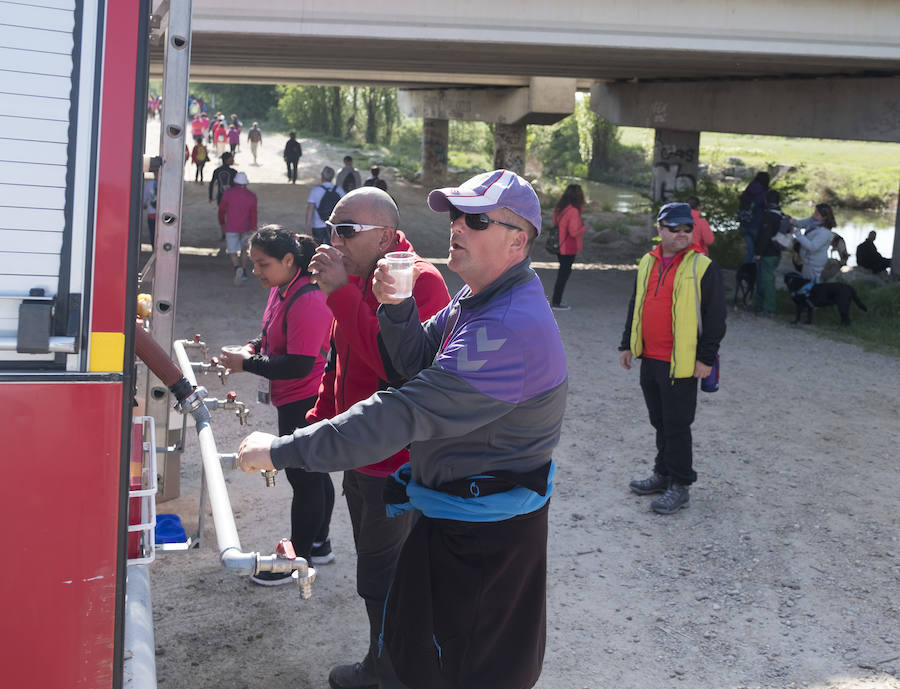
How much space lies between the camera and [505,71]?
22.2 m

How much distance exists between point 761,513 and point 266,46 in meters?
12.8

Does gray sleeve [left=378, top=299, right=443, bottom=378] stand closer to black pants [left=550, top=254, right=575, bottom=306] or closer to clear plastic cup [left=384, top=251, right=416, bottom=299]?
clear plastic cup [left=384, top=251, right=416, bottom=299]

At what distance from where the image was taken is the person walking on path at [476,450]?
285 centimetres

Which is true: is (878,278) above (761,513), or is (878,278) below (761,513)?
above

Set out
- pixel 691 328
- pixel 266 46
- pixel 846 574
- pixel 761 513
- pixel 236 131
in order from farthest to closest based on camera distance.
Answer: pixel 236 131
pixel 266 46
pixel 761 513
pixel 691 328
pixel 846 574

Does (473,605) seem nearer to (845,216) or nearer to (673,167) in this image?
(673,167)

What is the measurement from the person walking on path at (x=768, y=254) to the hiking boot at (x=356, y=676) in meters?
11.4

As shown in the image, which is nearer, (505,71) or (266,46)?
(266,46)

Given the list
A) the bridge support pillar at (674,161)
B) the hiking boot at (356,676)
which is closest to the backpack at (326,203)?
the bridge support pillar at (674,161)

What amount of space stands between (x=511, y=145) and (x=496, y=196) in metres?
27.5

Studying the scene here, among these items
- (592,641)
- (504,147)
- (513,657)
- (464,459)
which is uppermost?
(504,147)

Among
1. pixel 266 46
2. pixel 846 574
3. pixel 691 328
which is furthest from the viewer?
pixel 266 46

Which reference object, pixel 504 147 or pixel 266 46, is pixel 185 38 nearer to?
pixel 266 46

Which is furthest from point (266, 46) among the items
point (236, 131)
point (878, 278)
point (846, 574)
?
point (236, 131)
